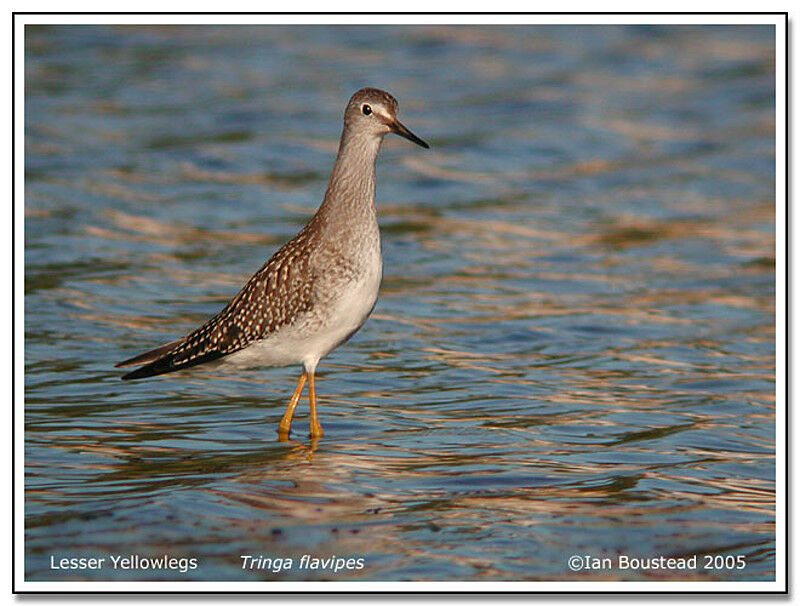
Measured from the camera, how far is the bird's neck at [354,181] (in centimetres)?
952

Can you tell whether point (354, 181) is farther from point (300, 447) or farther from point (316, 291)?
point (300, 447)

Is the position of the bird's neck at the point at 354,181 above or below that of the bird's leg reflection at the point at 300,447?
above

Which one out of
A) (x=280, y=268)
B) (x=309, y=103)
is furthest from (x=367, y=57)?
(x=280, y=268)

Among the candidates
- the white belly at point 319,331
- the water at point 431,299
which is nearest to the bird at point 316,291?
the white belly at point 319,331

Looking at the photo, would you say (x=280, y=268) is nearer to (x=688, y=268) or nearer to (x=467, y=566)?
(x=467, y=566)

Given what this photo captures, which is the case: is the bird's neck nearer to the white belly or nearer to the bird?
the bird

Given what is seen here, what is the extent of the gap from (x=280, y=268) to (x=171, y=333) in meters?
2.75

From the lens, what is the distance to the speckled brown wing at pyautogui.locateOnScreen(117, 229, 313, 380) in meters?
9.41

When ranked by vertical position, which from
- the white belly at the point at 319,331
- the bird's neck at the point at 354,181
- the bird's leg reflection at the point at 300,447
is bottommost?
the bird's leg reflection at the point at 300,447

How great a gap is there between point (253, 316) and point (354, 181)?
46.1 inches

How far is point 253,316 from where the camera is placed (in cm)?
959

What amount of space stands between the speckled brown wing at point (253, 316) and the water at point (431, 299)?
1.68 ft

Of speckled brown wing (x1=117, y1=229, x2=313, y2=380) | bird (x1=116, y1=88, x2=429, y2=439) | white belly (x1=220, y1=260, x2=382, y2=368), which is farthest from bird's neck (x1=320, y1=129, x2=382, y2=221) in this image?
white belly (x1=220, y1=260, x2=382, y2=368)

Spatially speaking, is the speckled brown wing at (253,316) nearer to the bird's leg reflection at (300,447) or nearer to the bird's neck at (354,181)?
the bird's neck at (354,181)
